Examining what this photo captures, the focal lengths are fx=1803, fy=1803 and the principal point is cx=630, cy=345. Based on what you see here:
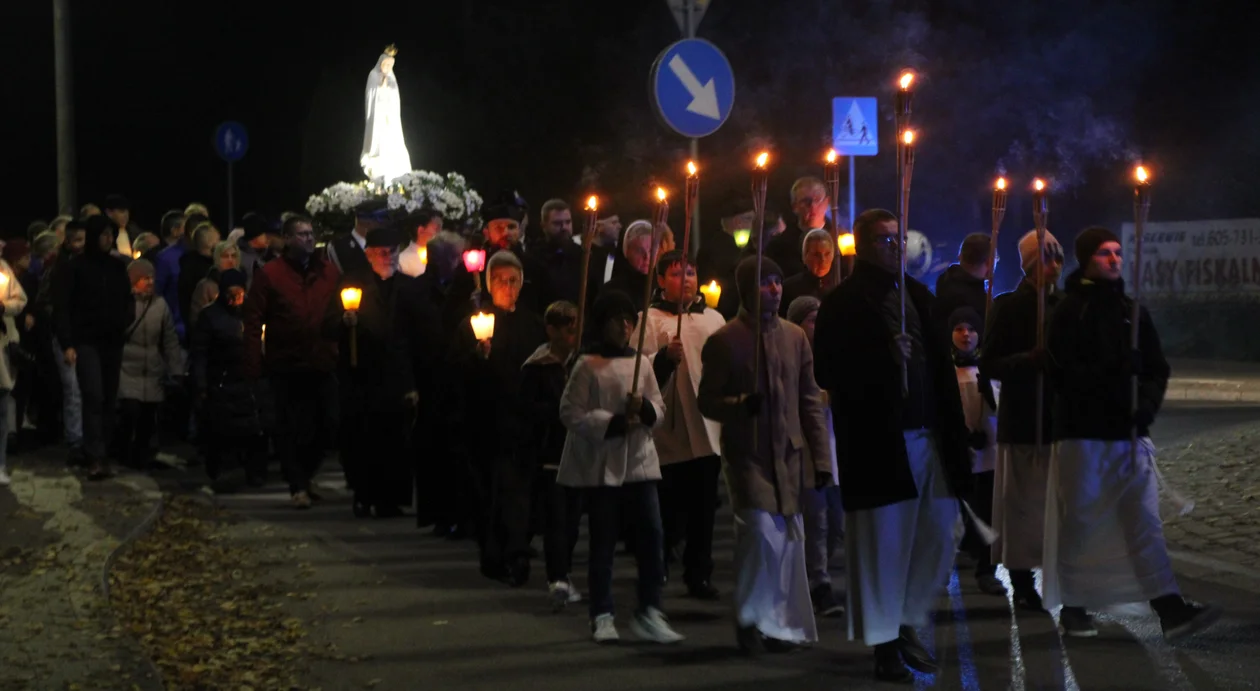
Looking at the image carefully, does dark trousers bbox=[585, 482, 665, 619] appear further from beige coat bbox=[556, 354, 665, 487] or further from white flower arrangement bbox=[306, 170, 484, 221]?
white flower arrangement bbox=[306, 170, 484, 221]

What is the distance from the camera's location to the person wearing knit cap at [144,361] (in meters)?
16.3

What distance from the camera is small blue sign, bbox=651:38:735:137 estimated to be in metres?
12.7

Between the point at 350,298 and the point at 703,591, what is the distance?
441 centimetres

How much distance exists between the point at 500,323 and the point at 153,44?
3308 centimetres

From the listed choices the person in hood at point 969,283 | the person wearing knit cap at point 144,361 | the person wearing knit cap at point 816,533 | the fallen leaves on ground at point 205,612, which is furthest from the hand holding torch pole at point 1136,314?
the person wearing knit cap at point 144,361

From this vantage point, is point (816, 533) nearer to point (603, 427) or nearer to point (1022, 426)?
point (1022, 426)

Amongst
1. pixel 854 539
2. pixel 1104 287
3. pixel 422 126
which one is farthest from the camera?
pixel 422 126

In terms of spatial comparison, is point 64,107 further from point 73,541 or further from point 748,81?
point 748,81

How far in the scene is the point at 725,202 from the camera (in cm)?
1290

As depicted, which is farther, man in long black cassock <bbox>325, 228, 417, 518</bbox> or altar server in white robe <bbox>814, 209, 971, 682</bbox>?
man in long black cassock <bbox>325, 228, 417, 518</bbox>

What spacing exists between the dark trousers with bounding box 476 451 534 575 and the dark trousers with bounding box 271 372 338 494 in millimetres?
3906

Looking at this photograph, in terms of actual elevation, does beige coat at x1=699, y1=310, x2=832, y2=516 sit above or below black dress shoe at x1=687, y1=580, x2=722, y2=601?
above

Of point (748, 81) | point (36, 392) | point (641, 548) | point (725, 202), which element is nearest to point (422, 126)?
point (748, 81)

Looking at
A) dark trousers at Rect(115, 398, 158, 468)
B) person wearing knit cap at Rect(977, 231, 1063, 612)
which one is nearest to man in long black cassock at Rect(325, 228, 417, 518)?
dark trousers at Rect(115, 398, 158, 468)
